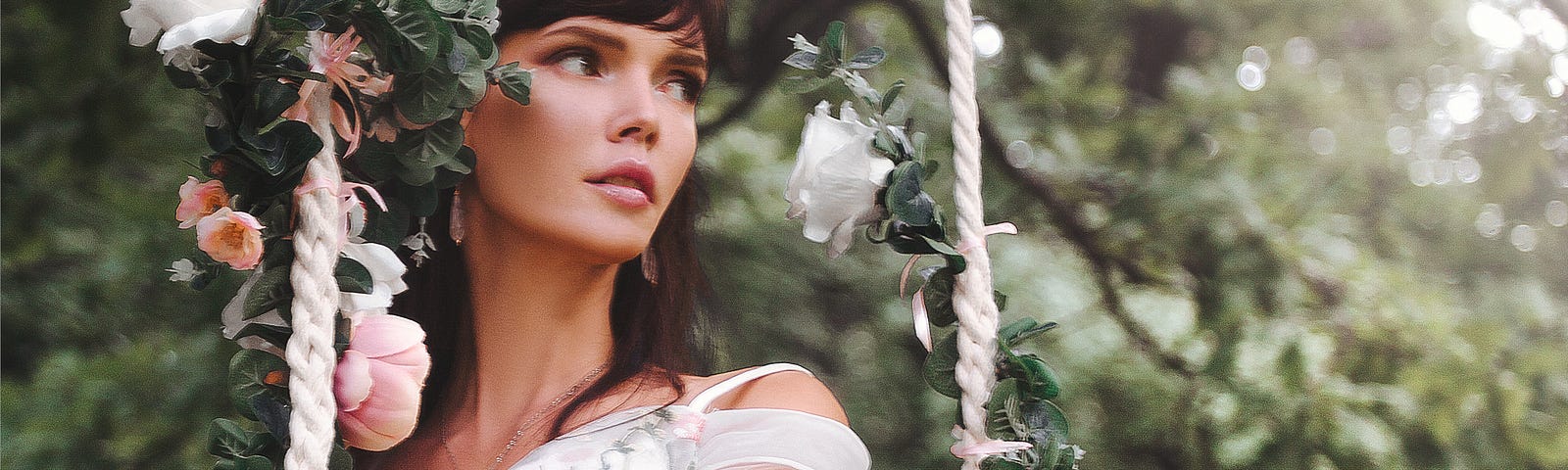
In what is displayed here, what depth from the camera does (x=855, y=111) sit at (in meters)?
0.78

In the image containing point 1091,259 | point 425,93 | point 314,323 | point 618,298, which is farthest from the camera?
point 1091,259

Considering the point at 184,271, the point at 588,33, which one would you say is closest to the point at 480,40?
the point at 588,33

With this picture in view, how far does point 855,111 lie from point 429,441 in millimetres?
417

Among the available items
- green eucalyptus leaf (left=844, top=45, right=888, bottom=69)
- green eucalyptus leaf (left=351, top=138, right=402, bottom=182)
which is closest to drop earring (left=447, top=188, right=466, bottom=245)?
green eucalyptus leaf (left=351, top=138, right=402, bottom=182)

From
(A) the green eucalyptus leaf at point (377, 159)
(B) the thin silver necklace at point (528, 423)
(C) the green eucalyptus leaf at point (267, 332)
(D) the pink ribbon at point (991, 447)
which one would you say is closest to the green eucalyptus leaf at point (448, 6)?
(A) the green eucalyptus leaf at point (377, 159)

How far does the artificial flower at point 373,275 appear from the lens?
A: 65 centimetres

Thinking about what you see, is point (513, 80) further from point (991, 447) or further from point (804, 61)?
point (991, 447)

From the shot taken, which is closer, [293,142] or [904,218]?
[293,142]

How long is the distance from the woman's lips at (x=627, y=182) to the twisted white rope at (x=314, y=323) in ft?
0.74

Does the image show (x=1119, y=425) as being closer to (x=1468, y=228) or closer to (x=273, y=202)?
(x=1468, y=228)

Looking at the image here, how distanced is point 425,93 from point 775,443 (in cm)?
33

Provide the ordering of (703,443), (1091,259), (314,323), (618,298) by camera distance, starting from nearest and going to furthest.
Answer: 1. (314,323)
2. (703,443)
3. (618,298)
4. (1091,259)

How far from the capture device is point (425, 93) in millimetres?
667

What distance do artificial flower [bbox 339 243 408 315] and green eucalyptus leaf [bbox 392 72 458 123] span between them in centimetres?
9
